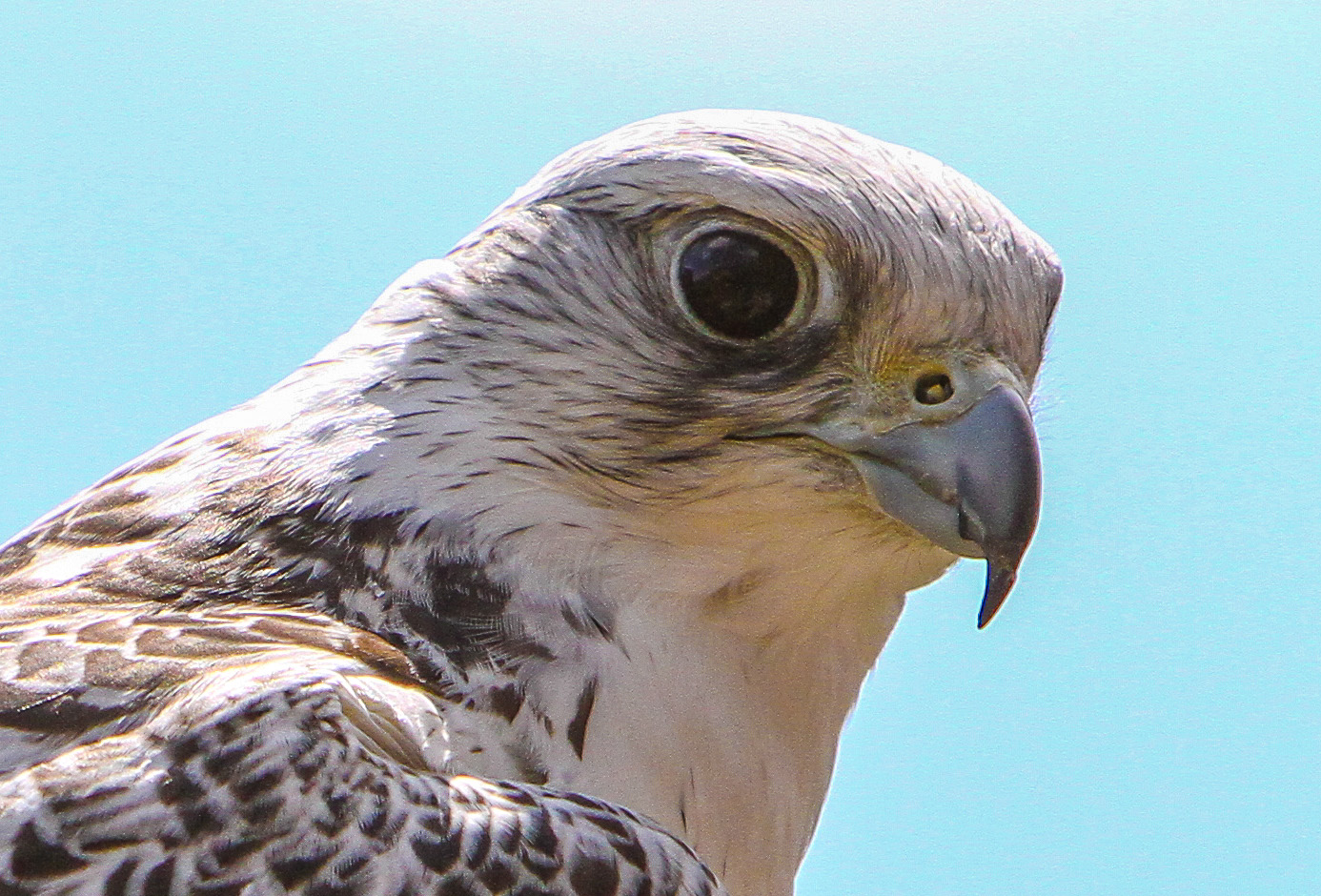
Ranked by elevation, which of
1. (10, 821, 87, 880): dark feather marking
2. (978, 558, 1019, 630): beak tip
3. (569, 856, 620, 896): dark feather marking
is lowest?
(569, 856, 620, 896): dark feather marking

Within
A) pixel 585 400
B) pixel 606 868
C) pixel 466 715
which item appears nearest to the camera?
pixel 606 868

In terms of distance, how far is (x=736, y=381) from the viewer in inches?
110

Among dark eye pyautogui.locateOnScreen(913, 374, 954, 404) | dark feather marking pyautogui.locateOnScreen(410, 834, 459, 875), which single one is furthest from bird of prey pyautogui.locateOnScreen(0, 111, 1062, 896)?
dark feather marking pyautogui.locateOnScreen(410, 834, 459, 875)

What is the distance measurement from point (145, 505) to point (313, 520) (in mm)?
319

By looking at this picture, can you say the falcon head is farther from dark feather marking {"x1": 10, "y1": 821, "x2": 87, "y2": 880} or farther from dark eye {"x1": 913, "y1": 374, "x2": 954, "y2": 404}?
dark feather marking {"x1": 10, "y1": 821, "x2": 87, "y2": 880}

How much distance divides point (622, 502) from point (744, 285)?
39 cm

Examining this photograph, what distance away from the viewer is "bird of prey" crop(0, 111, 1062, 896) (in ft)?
8.25

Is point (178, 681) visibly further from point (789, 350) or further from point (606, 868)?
point (789, 350)

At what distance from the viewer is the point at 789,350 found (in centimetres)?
280

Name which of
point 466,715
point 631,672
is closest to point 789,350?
point 631,672

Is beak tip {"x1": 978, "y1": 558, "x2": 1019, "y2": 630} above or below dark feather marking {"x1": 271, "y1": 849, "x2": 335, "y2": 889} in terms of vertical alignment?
below

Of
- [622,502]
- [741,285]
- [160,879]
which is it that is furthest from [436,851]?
[741,285]

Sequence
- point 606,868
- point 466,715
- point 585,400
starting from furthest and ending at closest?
point 585,400 < point 466,715 < point 606,868

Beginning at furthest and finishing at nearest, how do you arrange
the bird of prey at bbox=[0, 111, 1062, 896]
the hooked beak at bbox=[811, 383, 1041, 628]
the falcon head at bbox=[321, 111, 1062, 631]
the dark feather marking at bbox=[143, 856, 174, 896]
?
the falcon head at bbox=[321, 111, 1062, 631]
the hooked beak at bbox=[811, 383, 1041, 628]
the bird of prey at bbox=[0, 111, 1062, 896]
the dark feather marking at bbox=[143, 856, 174, 896]
